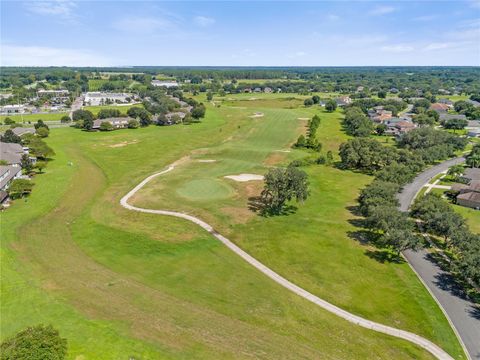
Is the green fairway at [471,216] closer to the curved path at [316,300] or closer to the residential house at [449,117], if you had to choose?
the curved path at [316,300]

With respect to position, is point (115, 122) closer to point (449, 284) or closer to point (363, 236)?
Result: point (363, 236)

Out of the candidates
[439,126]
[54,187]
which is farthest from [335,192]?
[439,126]

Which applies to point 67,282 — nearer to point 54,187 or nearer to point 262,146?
point 54,187

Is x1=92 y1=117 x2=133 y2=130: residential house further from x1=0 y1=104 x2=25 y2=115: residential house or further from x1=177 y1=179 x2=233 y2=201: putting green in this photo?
x1=177 y1=179 x2=233 y2=201: putting green

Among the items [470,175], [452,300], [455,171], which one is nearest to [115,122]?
[455,171]

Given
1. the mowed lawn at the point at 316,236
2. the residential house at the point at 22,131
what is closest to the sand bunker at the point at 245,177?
the mowed lawn at the point at 316,236

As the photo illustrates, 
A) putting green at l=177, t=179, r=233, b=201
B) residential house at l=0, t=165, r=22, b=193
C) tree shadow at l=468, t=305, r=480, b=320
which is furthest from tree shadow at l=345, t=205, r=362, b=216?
residential house at l=0, t=165, r=22, b=193
